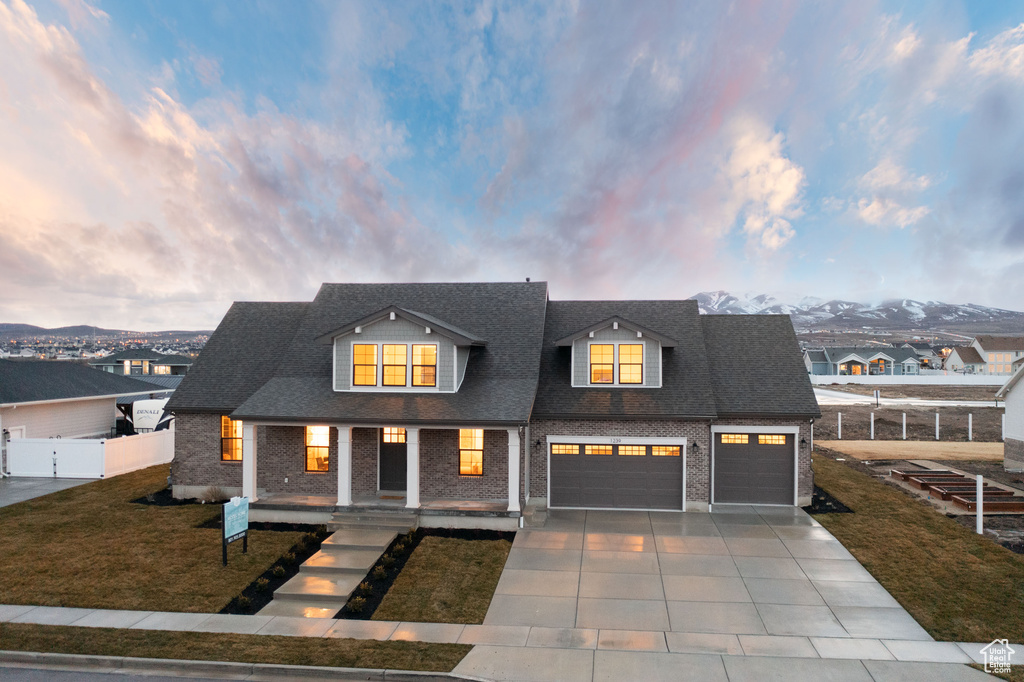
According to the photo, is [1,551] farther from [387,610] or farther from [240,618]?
[387,610]

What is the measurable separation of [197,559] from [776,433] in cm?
1778

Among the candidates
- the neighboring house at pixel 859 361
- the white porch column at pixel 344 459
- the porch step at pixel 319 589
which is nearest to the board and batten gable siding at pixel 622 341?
the white porch column at pixel 344 459

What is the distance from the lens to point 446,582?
12141 millimetres

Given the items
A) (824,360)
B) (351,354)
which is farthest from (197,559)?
(824,360)

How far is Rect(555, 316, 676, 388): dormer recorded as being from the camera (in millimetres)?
18875

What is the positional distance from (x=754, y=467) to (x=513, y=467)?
863cm

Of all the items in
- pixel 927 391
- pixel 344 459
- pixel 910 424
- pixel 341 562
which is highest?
pixel 344 459

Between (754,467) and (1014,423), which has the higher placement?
(1014,423)

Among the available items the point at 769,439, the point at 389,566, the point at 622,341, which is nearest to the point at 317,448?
the point at 389,566

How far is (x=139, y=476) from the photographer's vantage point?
886 inches

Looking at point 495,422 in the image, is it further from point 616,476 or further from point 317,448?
point 317,448

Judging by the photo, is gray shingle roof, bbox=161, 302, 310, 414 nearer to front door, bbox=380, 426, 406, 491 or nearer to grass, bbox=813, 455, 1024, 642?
front door, bbox=380, 426, 406, 491

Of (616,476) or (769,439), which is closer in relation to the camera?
(616,476)

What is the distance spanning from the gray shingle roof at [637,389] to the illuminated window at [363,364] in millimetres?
5884
